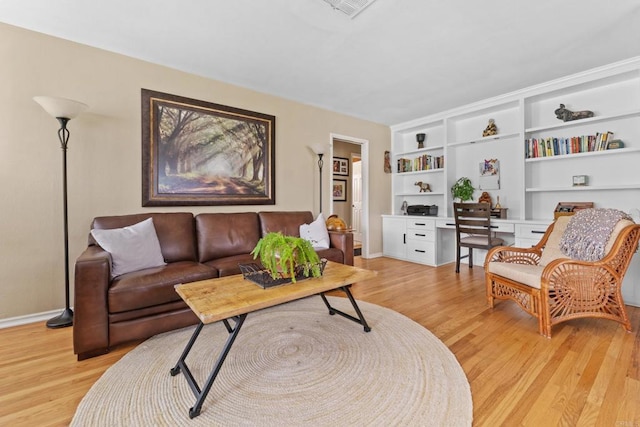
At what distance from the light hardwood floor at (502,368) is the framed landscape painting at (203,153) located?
1.47 metres

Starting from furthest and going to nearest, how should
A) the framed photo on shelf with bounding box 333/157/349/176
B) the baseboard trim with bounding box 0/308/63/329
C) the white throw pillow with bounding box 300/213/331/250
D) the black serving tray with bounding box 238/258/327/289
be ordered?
the framed photo on shelf with bounding box 333/157/349/176, the white throw pillow with bounding box 300/213/331/250, the baseboard trim with bounding box 0/308/63/329, the black serving tray with bounding box 238/258/327/289

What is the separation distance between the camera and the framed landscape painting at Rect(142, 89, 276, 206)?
9.19 ft

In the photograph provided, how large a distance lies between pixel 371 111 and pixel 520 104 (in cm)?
192

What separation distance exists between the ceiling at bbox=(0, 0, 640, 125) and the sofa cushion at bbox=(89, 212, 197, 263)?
1542mm

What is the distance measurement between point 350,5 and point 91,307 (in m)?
2.63

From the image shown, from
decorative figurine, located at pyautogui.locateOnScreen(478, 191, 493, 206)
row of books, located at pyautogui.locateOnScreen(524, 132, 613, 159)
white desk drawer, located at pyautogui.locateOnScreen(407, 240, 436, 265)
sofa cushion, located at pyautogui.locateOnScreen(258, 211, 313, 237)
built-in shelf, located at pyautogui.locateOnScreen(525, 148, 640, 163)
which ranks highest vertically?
row of books, located at pyautogui.locateOnScreen(524, 132, 613, 159)

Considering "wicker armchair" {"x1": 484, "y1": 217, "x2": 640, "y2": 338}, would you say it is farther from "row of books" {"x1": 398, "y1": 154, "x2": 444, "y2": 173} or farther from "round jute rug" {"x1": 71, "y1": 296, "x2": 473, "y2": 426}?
"row of books" {"x1": 398, "y1": 154, "x2": 444, "y2": 173}

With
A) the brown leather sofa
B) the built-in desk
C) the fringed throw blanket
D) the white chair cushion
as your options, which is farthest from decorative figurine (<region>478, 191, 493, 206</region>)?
the brown leather sofa

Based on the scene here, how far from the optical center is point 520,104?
3559mm

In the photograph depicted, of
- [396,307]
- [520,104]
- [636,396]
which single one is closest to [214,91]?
[396,307]

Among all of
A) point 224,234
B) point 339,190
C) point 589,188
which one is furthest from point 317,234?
point 339,190

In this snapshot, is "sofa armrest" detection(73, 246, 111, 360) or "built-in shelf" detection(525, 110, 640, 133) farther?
"built-in shelf" detection(525, 110, 640, 133)

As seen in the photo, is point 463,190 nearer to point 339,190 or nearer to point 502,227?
point 502,227

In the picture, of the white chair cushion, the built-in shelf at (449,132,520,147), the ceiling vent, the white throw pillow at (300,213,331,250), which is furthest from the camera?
the built-in shelf at (449,132,520,147)
